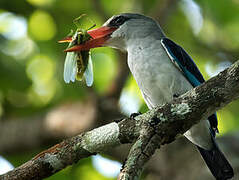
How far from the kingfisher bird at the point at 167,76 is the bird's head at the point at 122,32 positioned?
0.03 feet

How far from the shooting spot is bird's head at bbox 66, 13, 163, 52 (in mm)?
4805

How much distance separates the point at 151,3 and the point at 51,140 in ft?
7.98

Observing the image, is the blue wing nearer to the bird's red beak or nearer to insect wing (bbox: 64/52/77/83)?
the bird's red beak

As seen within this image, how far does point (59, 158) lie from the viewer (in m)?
3.22

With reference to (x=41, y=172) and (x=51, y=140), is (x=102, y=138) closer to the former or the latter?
(x=41, y=172)

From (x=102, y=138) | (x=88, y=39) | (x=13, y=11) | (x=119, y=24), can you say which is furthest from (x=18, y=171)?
(x=13, y=11)

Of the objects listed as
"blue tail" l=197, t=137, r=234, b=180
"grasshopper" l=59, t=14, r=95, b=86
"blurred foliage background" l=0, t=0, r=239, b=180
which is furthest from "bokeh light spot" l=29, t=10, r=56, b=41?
"blue tail" l=197, t=137, r=234, b=180

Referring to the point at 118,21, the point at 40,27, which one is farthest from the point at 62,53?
the point at 118,21

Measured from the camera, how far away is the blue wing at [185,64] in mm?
4402

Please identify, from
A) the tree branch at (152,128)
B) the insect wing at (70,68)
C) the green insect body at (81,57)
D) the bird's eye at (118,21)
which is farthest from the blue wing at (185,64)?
the tree branch at (152,128)

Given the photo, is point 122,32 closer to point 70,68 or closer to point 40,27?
point 70,68

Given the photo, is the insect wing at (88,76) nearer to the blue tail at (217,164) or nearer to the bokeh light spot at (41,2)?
the blue tail at (217,164)

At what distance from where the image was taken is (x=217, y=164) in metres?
4.34

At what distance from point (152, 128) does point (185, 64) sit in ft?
5.04
